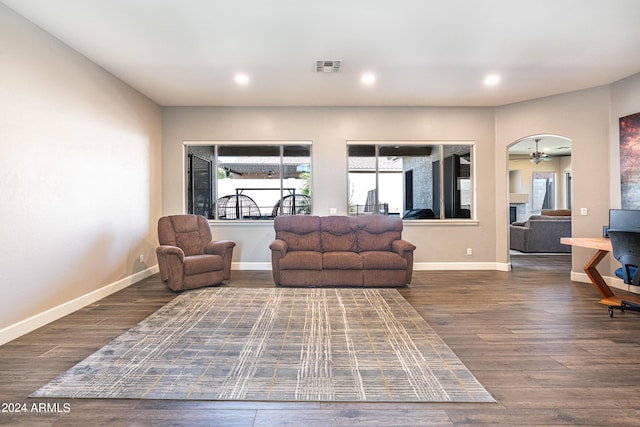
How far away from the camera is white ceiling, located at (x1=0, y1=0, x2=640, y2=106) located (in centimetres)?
277

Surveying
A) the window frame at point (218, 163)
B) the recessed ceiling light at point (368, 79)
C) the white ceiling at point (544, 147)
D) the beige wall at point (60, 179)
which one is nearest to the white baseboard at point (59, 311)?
the beige wall at point (60, 179)

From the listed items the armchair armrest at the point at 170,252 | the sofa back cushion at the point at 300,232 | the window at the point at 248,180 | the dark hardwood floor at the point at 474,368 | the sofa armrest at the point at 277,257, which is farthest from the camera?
the window at the point at 248,180

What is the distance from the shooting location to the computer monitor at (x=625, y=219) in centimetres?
364

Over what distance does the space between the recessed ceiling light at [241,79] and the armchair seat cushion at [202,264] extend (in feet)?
8.11

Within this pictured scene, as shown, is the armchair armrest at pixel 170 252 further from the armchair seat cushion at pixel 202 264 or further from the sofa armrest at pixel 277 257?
the sofa armrest at pixel 277 257

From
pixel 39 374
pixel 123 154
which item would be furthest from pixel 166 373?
pixel 123 154

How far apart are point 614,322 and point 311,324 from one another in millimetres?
2926

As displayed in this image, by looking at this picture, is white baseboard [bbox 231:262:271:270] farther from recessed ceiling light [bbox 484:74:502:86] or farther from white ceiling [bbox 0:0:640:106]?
recessed ceiling light [bbox 484:74:502:86]

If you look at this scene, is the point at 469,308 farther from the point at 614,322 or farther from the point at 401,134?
the point at 401,134

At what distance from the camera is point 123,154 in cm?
442

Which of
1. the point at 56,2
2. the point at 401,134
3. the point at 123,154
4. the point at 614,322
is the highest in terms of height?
the point at 56,2

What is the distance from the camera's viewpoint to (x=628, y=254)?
312 cm

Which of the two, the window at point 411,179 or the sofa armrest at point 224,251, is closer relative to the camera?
the sofa armrest at point 224,251

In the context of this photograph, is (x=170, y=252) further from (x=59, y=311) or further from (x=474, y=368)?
(x=474, y=368)
